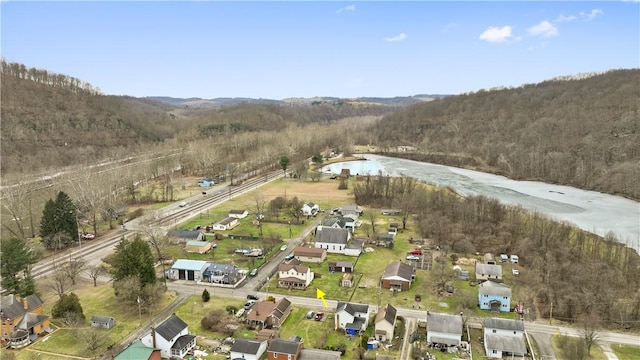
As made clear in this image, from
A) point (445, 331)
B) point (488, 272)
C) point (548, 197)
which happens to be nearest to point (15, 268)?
point (445, 331)

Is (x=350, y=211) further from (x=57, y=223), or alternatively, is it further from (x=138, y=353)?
A: (x=138, y=353)

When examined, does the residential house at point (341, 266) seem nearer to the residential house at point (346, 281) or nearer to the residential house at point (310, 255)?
the residential house at point (310, 255)

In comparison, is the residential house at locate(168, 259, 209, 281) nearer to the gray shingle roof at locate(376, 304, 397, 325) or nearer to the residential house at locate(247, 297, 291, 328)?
the residential house at locate(247, 297, 291, 328)

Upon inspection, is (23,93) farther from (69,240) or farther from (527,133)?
(527,133)

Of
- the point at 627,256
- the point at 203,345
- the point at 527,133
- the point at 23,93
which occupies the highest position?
the point at 23,93

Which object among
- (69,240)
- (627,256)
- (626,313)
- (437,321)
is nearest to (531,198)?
(627,256)

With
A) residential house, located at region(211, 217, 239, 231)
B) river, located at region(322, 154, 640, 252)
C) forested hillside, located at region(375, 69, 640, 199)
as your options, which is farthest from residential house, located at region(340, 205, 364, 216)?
forested hillside, located at region(375, 69, 640, 199)

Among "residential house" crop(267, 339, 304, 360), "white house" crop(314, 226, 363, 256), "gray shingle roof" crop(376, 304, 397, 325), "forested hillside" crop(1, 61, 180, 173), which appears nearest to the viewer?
"residential house" crop(267, 339, 304, 360)
